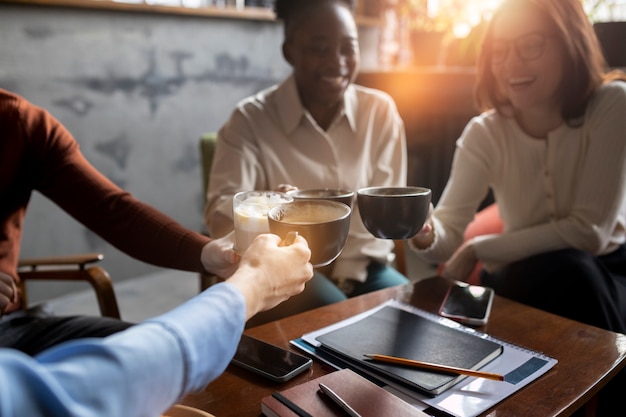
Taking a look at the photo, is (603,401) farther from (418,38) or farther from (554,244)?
(418,38)

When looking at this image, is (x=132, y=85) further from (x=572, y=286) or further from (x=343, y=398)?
(x=343, y=398)

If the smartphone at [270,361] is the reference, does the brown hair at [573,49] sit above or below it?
above

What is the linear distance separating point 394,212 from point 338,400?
35cm

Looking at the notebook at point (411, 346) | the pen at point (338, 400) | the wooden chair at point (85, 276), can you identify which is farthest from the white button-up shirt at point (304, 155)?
the pen at point (338, 400)

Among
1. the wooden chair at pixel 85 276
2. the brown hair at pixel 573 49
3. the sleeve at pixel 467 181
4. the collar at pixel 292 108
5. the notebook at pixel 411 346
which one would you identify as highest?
the brown hair at pixel 573 49

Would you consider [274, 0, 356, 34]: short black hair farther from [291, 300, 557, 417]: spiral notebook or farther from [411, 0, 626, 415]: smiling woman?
[291, 300, 557, 417]: spiral notebook

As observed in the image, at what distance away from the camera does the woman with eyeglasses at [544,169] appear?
154cm

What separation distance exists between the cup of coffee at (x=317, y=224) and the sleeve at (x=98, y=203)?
40cm

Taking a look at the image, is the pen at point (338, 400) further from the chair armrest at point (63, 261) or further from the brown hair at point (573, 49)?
→ the brown hair at point (573, 49)

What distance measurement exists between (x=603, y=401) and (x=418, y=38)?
2.39 m

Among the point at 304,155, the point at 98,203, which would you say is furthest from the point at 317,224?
the point at 304,155

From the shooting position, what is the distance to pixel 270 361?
3.32 feet

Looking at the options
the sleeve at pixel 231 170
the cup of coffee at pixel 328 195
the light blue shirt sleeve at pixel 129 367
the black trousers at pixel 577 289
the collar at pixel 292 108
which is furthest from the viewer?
the collar at pixel 292 108

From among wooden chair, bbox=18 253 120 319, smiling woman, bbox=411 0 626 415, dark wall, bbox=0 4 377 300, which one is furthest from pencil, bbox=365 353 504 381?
dark wall, bbox=0 4 377 300
